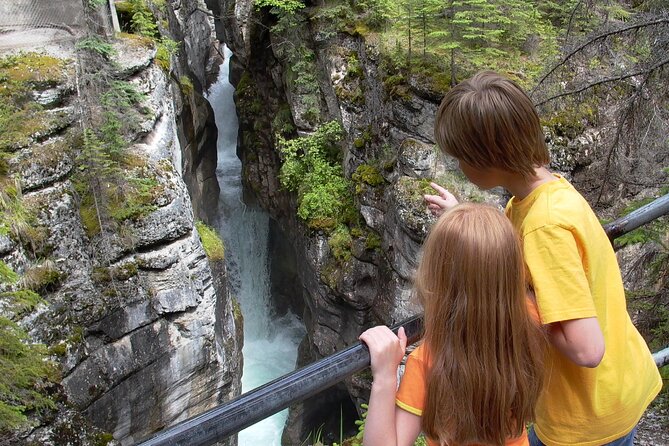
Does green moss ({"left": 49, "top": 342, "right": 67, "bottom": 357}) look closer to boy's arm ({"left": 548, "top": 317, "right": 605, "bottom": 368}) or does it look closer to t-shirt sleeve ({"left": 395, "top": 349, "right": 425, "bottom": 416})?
t-shirt sleeve ({"left": 395, "top": 349, "right": 425, "bottom": 416})

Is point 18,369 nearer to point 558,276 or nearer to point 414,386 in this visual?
point 414,386

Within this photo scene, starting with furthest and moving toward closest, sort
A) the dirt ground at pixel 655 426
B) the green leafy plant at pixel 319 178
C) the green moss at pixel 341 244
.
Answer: the green leafy plant at pixel 319 178 < the green moss at pixel 341 244 < the dirt ground at pixel 655 426

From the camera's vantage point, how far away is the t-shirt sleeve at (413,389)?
4.67ft

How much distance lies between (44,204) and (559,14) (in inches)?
460

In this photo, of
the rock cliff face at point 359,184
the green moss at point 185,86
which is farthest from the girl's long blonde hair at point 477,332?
the green moss at point 185,86


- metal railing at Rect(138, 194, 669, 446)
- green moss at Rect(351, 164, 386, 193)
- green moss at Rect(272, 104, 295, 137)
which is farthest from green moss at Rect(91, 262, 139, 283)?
green moss at Rect(272, 104, 295, 137)

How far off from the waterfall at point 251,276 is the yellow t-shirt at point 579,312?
53.5 ft

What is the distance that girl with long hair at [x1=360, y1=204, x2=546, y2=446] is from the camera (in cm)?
136

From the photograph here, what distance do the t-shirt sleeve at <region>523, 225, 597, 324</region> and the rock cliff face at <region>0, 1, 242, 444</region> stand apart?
24.7 feet

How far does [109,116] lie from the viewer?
9133 millimetres

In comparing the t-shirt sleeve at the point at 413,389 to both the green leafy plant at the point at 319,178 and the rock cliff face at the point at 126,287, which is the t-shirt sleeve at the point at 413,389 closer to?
the rock cliff face at the point at 126,287

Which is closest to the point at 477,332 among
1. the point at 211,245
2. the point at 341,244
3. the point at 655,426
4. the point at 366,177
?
the point at 655,426

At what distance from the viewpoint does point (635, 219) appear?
7.16 feet

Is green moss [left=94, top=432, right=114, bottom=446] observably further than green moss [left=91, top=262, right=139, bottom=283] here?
No
